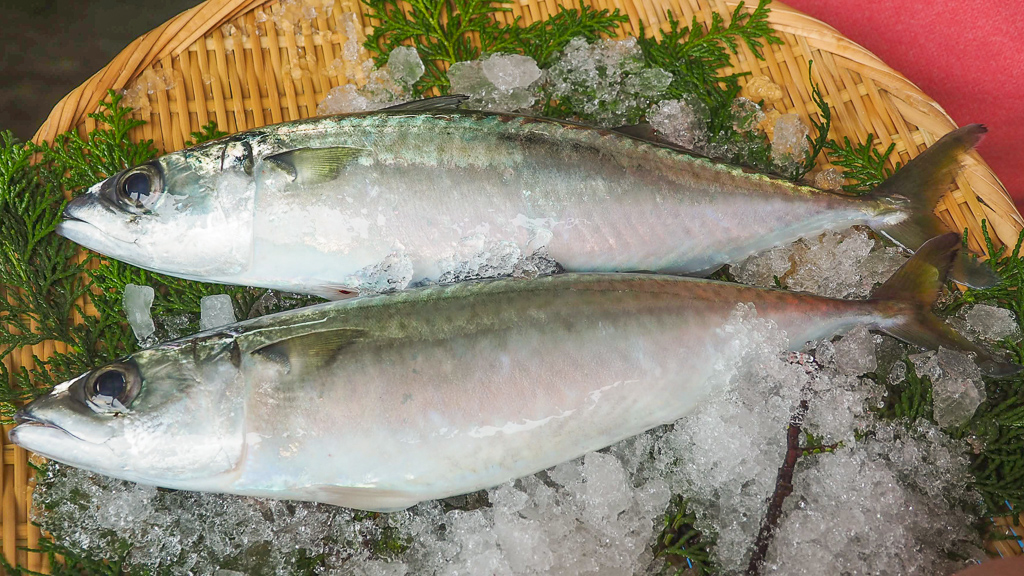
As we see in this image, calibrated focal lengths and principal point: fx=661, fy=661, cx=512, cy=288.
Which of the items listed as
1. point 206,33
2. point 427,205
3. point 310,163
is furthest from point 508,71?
point 206,33

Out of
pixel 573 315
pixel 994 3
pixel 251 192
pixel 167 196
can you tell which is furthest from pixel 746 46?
pixel 167 196

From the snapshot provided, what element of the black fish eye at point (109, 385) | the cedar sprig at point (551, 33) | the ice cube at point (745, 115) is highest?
the cedar sprig at point (551, 33)

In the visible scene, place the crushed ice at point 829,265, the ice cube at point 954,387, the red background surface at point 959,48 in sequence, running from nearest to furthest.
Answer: the ice cube at point 954,387 < the crushed ice at point 829,265 < the red background surface at point 959,48

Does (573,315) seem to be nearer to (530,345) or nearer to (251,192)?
(530,345)

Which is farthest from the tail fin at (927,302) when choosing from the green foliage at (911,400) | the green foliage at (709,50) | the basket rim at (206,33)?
the green foliage at (709,50)

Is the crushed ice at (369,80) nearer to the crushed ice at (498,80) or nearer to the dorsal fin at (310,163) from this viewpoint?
the crushed ice at (498,80)

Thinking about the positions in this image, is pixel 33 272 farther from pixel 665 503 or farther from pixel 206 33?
pixel 665 503
